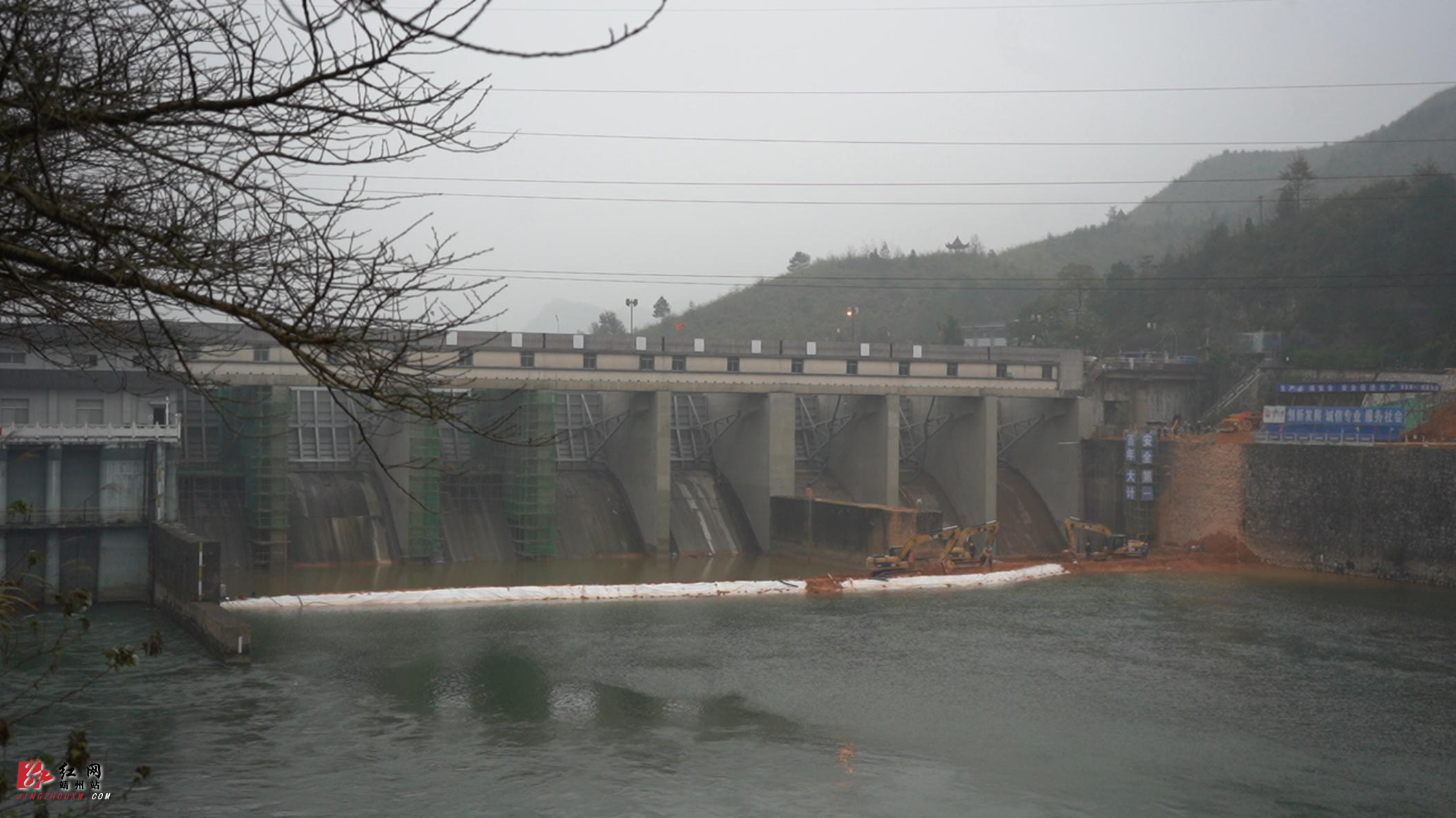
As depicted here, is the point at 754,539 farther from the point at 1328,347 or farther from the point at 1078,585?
the point at 1328,347

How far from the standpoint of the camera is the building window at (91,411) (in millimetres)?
25562

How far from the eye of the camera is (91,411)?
1016 inches

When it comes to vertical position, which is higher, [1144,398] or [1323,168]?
[1323,168]

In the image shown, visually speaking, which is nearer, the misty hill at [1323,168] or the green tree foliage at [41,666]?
the green tree foliage at [41,666]

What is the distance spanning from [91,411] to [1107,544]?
25.7m

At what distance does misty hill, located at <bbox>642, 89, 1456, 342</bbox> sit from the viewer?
3090 inches

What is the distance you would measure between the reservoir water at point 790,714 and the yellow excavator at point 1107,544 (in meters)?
7.28

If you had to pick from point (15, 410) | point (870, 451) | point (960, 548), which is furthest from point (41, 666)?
point (870, 451)

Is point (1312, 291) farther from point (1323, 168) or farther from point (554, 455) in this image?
point (1323, 168)

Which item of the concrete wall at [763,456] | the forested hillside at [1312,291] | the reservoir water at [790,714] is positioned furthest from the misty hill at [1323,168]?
the reservoir water at [790,714]

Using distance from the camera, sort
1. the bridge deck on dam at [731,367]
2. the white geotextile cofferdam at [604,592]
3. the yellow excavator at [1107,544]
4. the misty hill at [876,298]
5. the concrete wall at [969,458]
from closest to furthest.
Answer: the white geotextile cofferdam at [604,592]
the bridge deck on dam at [731,367]
the yellow excavator at [1107,544]
the concrete wall at [969,458]
the misty hill at [876,298]

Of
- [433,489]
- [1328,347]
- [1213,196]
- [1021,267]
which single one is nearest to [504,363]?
[433,489]

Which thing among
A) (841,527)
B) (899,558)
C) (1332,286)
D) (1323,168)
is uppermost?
(1323,168)

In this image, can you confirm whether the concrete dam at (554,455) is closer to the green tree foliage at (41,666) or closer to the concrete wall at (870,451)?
the concrete wall at (870,451)
